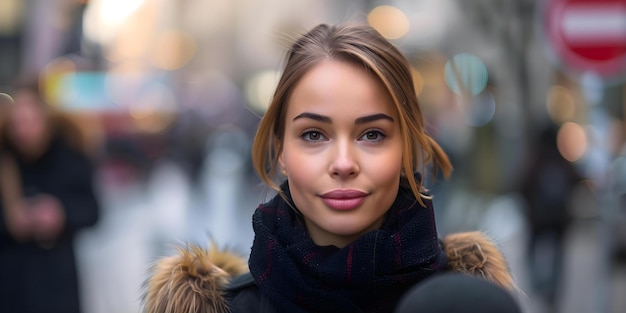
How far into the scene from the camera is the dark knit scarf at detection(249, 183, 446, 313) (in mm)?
2406

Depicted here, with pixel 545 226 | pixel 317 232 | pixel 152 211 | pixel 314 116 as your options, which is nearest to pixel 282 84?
pixel 314 116

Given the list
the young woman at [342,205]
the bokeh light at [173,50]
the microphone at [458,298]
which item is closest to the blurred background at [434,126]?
the young woman at [342,205]

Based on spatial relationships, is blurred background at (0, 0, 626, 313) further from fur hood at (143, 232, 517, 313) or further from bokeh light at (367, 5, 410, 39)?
fur hood at (143, 232, 517, 313)

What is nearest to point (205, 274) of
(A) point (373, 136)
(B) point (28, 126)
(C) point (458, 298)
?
(A) point (373, 136)

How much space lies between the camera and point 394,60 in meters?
2.56

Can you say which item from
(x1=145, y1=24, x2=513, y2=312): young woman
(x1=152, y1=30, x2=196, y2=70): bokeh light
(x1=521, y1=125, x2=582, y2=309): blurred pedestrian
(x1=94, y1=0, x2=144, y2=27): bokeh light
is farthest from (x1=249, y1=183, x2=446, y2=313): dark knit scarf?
(x1=152, y1=30, x2=196, y2=70): bokeh light

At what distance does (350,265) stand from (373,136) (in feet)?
1.03

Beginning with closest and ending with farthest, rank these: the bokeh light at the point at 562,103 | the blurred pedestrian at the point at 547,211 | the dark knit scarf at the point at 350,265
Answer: the dark knit scarf at the point at 350,265
the blurred pedestrian at the point at 547,211
the bokeh light at the point at 562,103

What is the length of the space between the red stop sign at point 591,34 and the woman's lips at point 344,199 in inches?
254

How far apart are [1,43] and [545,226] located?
1487cm

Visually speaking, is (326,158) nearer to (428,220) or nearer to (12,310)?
(428,220)

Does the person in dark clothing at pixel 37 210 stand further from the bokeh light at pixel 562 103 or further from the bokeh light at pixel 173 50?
the bokeh light at pixel 173 50

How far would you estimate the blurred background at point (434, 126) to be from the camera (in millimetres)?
8602

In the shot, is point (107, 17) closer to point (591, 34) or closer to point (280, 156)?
point (591, 34)
